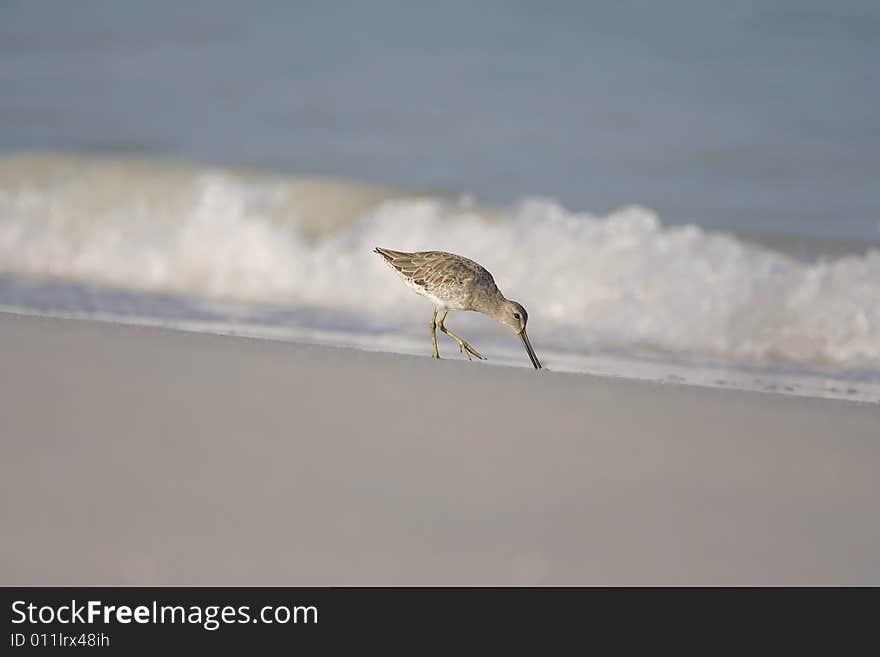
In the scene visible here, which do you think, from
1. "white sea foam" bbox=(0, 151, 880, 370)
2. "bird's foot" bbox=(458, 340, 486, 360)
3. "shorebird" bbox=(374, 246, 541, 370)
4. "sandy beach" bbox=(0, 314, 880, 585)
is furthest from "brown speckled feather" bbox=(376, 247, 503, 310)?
"sandy beach" bbox=(0, 314, 880, 585)

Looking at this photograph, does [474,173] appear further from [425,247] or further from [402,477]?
[402,477]

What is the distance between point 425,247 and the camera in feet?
34.4

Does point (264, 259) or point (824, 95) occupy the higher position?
point (824, 95)

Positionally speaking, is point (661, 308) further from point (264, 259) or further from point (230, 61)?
point (230, 61)

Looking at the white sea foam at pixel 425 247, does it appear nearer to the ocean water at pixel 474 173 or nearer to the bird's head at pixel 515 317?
the ocean water at pixel 474 173

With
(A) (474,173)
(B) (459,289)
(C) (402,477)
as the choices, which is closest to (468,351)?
(B) (459,289)

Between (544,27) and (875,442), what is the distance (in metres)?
11.1

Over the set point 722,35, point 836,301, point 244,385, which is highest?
point 722,35

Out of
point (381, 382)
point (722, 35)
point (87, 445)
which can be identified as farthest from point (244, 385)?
point (722, 35)

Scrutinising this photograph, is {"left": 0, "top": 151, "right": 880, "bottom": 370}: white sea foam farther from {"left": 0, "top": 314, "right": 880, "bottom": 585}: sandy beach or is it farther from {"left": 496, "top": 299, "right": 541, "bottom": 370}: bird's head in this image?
{"left": 0, "top": 314, "right": 880, "bottom": 585}: sandy beach

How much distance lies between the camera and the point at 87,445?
3707 millimetres

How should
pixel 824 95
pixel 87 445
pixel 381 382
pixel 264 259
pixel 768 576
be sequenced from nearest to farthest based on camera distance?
pixel 768 576
pixel 87 445
pixel 381 382
pixel 264 259
pixel 824 95

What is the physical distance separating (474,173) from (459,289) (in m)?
5.21

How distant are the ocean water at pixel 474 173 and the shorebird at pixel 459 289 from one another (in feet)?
0.78
